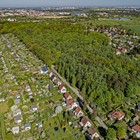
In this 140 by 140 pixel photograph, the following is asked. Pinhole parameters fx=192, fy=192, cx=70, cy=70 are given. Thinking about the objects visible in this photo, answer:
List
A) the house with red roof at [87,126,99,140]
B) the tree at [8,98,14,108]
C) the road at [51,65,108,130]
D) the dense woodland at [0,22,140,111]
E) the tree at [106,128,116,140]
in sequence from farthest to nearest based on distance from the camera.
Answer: the dense woodland at [0,22,140,111] < the tree at [8,98,14,108] < the road at [51,65,108,130] < the house with red roof at [87,126,99,140] < the tree at [106,128,116,140]

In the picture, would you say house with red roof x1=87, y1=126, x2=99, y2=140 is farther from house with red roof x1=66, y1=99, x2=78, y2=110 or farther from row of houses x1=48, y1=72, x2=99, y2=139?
house with red roof x1=66, y1=99, x2=78, y2=110

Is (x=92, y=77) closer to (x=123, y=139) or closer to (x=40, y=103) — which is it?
(x=40, y=103)

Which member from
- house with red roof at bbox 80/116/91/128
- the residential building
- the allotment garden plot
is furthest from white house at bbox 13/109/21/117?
house with red roof at bbox 80/116/91/128

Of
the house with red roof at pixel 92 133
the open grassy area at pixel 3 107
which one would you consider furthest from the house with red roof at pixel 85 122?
the open grassy area at pixel 3 107

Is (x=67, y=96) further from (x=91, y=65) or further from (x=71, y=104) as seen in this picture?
(x=91, y=65)

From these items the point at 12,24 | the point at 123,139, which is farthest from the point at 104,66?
the point at 12,24

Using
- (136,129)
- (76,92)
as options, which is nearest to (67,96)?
(76,92)

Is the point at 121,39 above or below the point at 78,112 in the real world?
below

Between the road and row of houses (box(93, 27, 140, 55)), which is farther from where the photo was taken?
row of houses (box(93, 27, 140, 55))

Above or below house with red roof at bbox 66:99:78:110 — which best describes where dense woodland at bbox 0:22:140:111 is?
above

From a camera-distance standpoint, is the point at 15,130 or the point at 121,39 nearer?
the point at 15,130
